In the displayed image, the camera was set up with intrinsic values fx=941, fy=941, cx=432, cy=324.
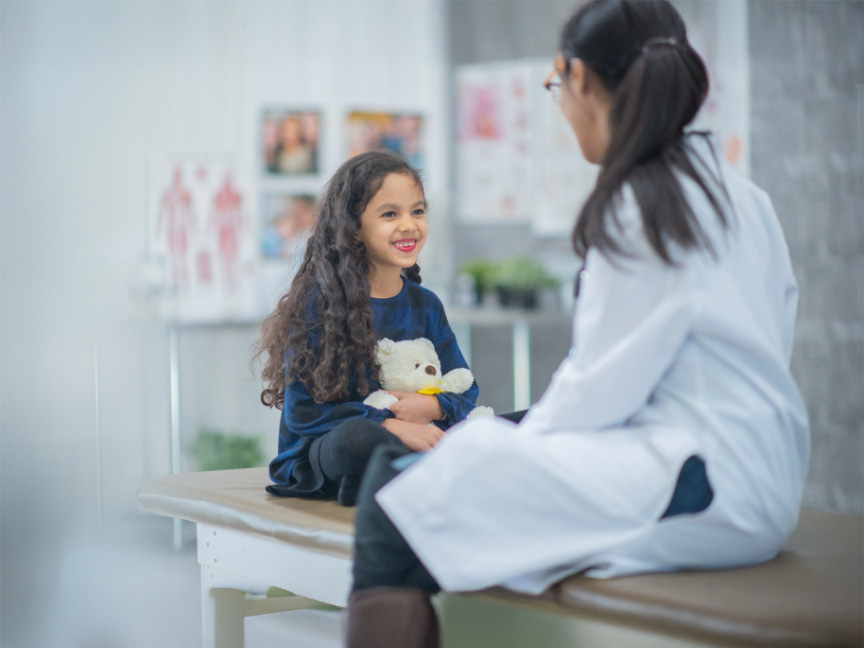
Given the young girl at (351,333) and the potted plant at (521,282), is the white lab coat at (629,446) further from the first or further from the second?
the potted plant at (521,282)

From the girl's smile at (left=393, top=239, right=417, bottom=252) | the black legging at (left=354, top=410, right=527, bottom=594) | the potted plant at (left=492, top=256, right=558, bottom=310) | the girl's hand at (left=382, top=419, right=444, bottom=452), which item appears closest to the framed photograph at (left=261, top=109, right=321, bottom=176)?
the potted plant at (left=492, top=256, right=558, bottom=310)

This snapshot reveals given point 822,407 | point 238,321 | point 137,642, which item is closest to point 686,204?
point 137,642

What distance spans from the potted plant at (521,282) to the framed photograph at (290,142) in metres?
0.85

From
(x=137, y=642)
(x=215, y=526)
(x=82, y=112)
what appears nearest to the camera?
(x=215, y=526)

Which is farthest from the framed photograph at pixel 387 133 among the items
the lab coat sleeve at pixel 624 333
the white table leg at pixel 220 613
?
the lab coat sleeve at pixel 624 333

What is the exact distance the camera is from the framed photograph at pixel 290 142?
3568 mm

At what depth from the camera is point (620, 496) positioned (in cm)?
98

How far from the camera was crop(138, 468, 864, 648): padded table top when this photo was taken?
0.91m

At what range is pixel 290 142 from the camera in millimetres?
→ 3623

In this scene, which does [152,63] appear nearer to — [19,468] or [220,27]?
[220,27]

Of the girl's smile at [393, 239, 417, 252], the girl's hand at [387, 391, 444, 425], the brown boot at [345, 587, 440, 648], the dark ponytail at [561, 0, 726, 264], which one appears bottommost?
the brown boot at [345, 587, 440, 648]

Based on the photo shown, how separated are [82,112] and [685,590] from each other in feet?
8.62

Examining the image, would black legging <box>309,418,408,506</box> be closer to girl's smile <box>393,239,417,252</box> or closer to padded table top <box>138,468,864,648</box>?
padded table top <box>138,468,864,648</box>

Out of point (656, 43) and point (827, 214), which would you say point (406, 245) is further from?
point (827, 214)
